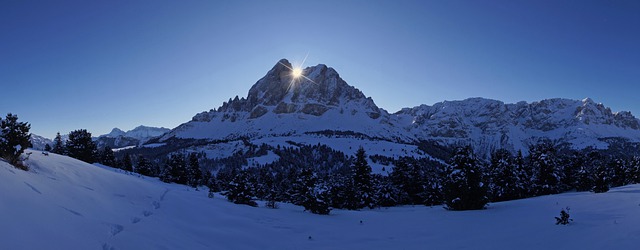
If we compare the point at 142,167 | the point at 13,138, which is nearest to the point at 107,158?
the point at 142,167

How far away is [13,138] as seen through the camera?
12977mm

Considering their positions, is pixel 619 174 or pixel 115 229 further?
pixel 619 174

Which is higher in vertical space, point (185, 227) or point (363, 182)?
point (363, 182)

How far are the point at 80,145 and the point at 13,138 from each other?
51.1 metres

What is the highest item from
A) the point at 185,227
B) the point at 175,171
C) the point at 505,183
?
the point at 505,183

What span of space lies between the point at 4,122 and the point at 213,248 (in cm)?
Result: 1031

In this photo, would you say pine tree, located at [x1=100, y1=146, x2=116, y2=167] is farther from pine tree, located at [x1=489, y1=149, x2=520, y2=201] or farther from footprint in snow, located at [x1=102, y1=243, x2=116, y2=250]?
pine tree, located at [x1=489, y1=149, x2=520, y2=201]

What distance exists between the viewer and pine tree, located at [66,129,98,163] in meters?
54.5

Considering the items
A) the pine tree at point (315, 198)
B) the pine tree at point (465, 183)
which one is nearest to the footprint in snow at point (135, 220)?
the pine tree at point (315, 198)

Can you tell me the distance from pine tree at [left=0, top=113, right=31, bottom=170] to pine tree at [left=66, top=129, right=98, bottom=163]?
4849cm

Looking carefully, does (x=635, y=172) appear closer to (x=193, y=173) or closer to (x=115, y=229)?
(x=115, y=229)

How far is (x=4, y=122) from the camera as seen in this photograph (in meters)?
13.3

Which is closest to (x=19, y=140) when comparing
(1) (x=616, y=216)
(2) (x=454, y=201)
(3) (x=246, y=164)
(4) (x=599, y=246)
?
(4) (x=599, y=246)

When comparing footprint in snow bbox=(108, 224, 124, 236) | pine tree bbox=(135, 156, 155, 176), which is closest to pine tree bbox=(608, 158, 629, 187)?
footprint in snow bbox=(108, 224, 124, 236)
